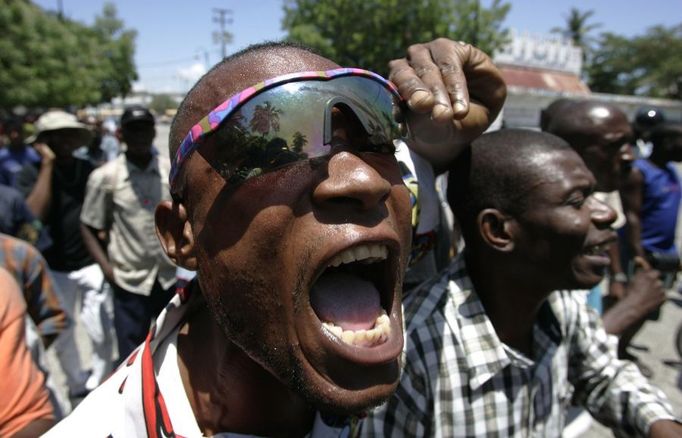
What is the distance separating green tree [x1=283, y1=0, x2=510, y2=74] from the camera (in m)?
22.2

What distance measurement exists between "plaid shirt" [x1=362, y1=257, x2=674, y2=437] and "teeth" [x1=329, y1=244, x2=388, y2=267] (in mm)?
647

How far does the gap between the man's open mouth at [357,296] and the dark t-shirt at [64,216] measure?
13.2 feet

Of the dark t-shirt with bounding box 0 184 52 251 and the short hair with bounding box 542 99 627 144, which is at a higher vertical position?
the short hair with bounding box 542 99 627 144

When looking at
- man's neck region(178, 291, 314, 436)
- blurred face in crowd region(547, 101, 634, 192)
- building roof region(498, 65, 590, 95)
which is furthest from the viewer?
building roof region(498, 65, 590, 95)

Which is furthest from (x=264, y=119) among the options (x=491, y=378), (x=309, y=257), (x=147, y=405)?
(x=491, y=378)

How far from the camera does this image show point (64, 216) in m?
4.46

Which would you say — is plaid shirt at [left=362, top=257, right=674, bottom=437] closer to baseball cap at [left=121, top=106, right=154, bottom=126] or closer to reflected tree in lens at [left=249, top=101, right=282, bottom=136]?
reflected tree in lens at [left=249, top=101, right=282, bottom=136]

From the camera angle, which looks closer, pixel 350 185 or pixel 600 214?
pixel 350 185

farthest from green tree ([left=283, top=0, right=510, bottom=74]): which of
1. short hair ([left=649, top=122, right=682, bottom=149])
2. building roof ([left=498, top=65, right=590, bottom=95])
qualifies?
short hair ([left=649, top=122, right=682, bottom=149])

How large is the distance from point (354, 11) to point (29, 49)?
12768mm

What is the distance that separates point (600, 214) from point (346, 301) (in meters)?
1.32

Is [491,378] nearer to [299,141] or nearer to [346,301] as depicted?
[346,301]

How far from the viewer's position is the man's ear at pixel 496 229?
5.82ft

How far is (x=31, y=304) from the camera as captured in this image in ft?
7.58
